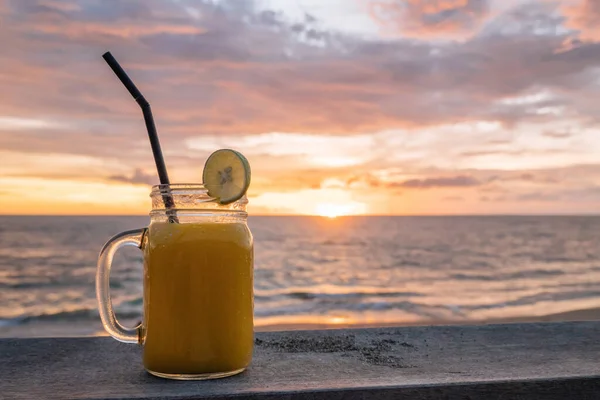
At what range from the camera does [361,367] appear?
183 cm

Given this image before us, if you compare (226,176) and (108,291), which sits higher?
(226,176)

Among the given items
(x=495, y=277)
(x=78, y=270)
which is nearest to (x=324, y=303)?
(x=495, y=277)

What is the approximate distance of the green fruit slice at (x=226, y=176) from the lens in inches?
67.9

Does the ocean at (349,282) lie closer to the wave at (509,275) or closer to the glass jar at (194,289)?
the wave at (509,275)

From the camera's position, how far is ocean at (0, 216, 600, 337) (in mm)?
13047

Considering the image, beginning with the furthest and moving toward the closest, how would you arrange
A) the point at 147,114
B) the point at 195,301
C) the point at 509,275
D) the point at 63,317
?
the point at 509,275, the point at 63,317, the point at 147,114, the point at 195,301

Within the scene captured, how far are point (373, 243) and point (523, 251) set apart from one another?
29.3 ft

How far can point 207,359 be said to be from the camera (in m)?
1.70

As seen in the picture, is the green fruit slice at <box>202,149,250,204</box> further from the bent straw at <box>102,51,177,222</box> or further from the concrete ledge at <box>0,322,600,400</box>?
the concrete ledge at <box>0,322,600,400</box>

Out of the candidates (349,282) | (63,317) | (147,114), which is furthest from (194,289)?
(349,282)

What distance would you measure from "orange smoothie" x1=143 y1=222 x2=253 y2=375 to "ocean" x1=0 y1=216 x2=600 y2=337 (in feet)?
31.6

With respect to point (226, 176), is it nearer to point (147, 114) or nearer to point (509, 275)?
point (147, 114)

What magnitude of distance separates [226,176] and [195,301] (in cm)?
35

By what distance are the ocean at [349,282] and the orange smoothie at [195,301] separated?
9.63m
